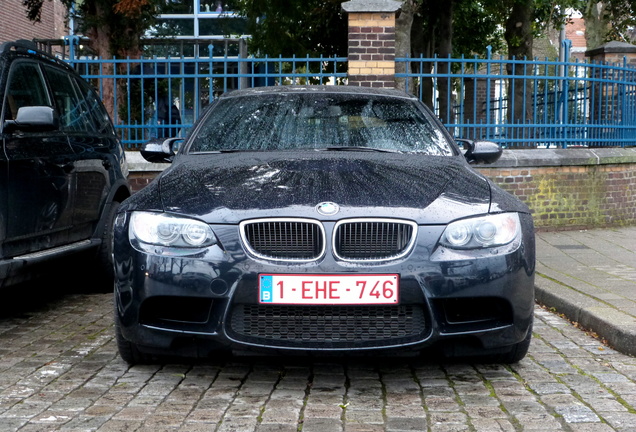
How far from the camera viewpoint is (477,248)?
434cm

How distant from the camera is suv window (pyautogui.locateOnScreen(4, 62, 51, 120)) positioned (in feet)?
19.6

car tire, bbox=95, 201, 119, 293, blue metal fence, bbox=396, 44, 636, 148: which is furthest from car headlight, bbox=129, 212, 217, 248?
blue metal fence, bbox=396, 44, 636, 148

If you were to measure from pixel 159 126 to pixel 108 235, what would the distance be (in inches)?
172

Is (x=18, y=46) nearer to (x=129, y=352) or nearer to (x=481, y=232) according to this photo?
(x=129, y=352)

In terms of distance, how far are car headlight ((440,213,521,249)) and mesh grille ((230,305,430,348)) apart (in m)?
0.38

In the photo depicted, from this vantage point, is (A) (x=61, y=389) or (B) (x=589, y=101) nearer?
(A) (x=61, y=389)

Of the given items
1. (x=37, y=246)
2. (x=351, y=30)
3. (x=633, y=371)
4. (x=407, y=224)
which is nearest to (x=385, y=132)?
(x=407, y=224)

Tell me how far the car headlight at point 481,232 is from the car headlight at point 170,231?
3.57 feet

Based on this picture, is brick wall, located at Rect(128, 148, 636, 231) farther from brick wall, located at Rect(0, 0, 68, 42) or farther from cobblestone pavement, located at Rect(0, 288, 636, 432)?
brick wall, located at Rect(0, 0, 68, 42)

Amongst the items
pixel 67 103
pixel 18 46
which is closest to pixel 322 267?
pixel 18 46

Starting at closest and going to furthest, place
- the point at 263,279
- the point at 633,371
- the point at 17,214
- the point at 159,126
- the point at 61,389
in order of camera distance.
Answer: the point at 263,279 → the point at 61,389 → the point at 633,371 → the point at 17,214 → the point at 159,126

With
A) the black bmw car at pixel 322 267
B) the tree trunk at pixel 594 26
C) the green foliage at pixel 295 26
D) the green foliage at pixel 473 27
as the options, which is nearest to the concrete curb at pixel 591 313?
the black bmw car at pixel 322 267

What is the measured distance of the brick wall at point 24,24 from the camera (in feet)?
86.2

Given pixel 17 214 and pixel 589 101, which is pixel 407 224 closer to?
pixel 17 214
